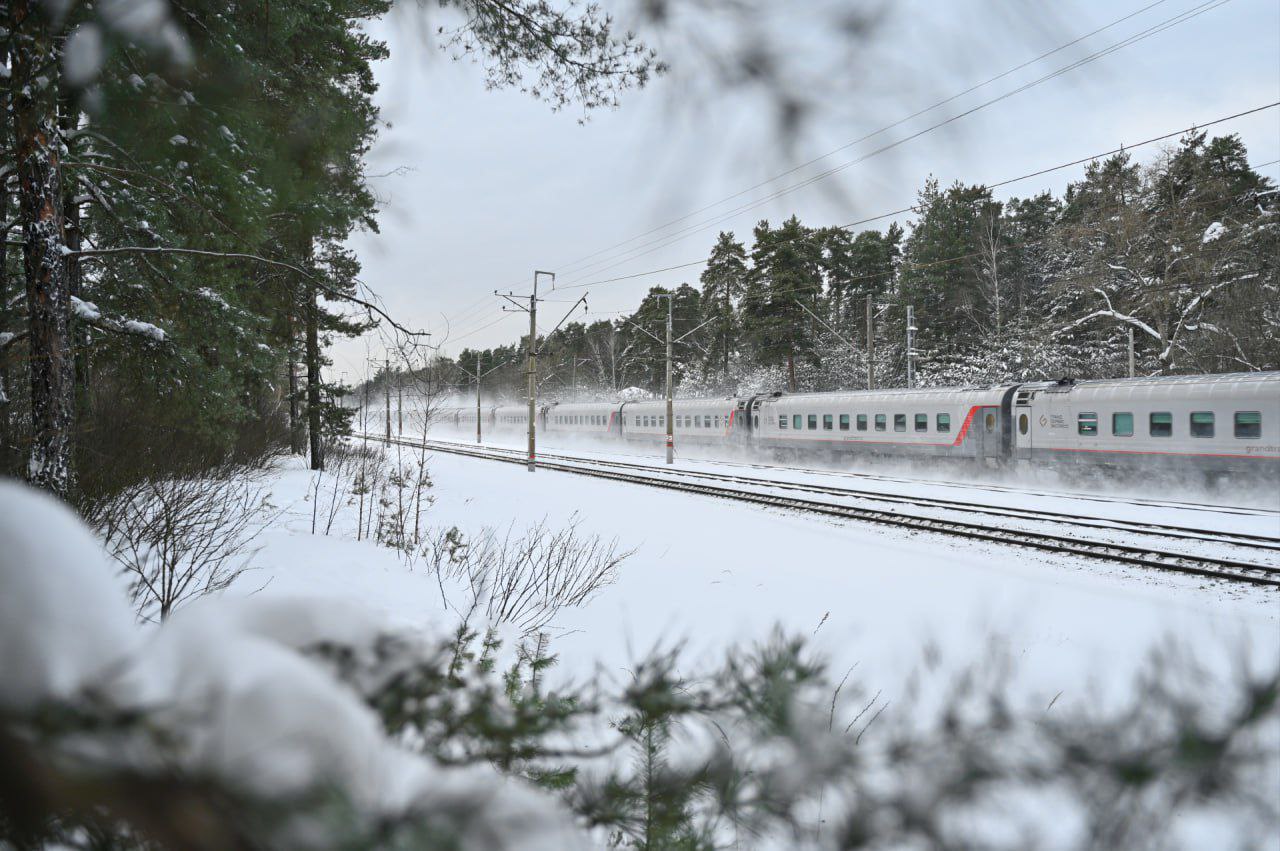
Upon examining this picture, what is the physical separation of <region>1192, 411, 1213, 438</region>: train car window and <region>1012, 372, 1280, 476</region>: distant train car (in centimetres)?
2

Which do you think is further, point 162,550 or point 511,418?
point 511,418

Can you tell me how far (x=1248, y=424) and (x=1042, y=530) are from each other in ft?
24.1

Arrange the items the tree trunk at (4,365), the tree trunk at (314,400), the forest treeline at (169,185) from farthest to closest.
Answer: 1. the tree trunk at (314,400)
2. the tree trunk at (4,365)
3. the forest treeline at (169,185)

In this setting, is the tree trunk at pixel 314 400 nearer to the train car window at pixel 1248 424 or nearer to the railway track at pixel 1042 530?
the railway track at pixel 1042 530

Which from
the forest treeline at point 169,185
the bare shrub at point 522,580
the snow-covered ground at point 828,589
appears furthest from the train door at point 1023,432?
the forest treeline at point 169,185

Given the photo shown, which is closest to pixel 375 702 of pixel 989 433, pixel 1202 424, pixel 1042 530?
pixel 1042 530

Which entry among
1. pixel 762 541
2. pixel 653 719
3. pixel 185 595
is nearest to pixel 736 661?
pixel 653 719

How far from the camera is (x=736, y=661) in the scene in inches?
41.4

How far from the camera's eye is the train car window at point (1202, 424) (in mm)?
16234

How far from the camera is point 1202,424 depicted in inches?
645

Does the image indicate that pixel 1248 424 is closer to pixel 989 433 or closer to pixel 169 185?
pixel 989 433

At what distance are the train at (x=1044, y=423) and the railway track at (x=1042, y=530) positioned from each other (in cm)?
485

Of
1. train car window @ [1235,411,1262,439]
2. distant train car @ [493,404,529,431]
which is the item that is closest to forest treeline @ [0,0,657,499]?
train car window @ [1235,411,1262,439]

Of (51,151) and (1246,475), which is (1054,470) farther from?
Result: (51,151)
